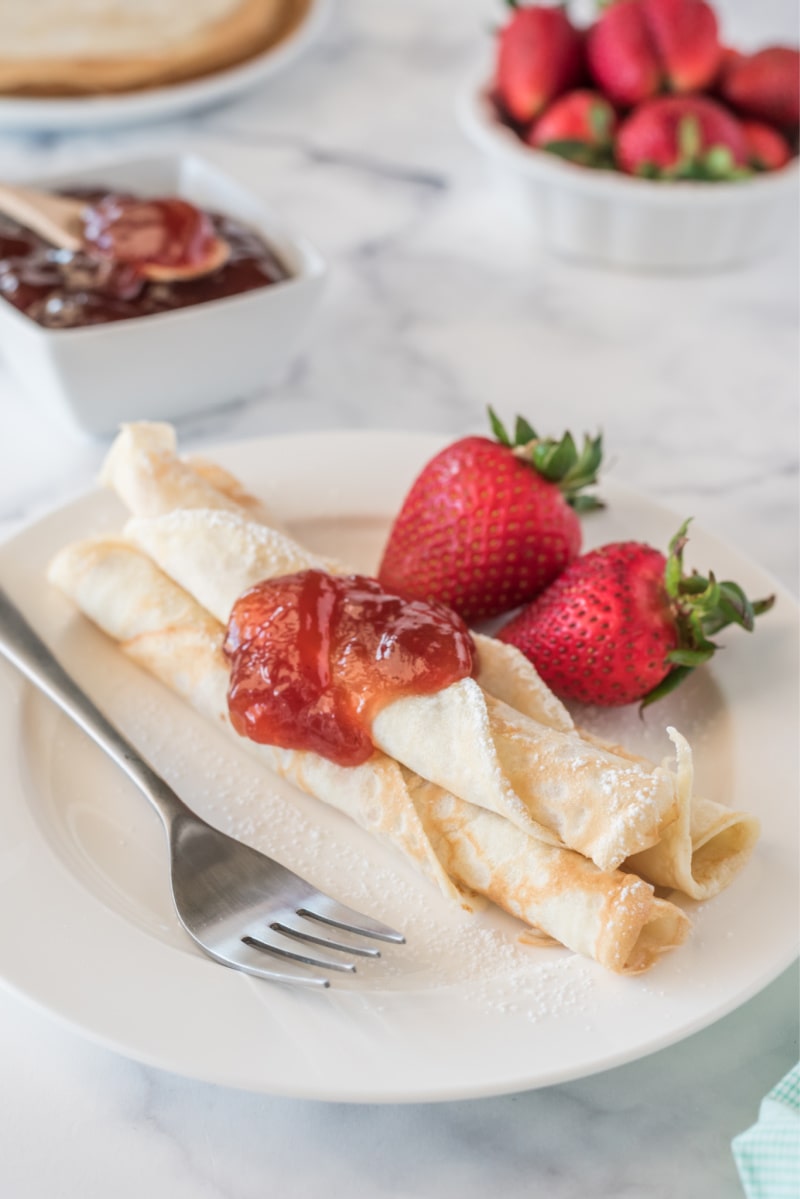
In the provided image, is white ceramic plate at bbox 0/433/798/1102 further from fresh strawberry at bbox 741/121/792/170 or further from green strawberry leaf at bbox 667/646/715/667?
fresh strawberry at bbox 741/121/792/170

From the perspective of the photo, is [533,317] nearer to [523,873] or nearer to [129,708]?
[129,708]

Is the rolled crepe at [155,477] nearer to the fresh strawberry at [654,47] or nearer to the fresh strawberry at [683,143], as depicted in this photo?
the fresh strawberry at [683,143]

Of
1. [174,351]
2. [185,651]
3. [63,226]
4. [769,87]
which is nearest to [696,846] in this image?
[185,651]

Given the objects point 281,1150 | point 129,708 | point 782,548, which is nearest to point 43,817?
point 129,708

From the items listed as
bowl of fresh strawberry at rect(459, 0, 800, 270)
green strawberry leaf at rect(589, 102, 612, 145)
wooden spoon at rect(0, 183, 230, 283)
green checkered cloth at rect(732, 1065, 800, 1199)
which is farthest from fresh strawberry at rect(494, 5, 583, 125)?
green checkered cloth at rect(732, 1065, 800, 1199)

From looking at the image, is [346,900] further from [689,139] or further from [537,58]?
[537,58]
